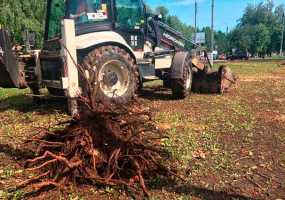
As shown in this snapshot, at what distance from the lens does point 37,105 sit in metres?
10.9

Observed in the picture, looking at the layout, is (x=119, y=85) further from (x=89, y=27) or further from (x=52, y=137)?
(x=52, y=137)

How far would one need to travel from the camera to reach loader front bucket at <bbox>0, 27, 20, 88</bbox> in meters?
8.90

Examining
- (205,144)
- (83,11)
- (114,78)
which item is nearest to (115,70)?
(114,78)

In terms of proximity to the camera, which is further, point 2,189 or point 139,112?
point 139,112

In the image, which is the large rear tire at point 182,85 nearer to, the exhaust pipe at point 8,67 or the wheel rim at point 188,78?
the wheel rim at point 188,78

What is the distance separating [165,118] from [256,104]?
3186 millimetres

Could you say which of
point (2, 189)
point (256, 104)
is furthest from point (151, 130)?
point (256, 104)

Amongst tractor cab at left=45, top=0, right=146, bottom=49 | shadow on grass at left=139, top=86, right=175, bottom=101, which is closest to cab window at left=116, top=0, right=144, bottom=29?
tractor cab at left=45, top=0, right=146, bottom=49

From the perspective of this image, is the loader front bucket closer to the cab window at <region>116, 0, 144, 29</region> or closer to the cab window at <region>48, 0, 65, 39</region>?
the cab window at <region>48, 0, 65, 39</region>

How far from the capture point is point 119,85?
9.92 m

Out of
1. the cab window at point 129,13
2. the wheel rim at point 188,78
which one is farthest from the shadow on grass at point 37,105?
the wheel rim at point 188,78

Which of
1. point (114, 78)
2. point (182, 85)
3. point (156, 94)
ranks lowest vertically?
point (156, 94)

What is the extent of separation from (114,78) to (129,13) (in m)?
1.96

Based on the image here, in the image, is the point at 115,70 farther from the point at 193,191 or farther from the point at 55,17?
the point at 193,191
